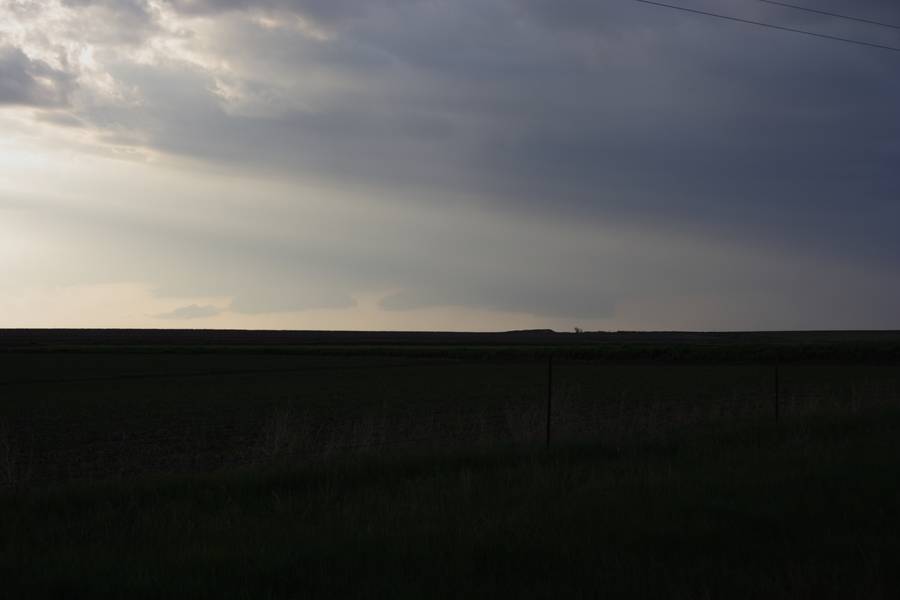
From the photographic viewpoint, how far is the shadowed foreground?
21.0 ft

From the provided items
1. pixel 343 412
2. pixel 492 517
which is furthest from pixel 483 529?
pixel 343 412

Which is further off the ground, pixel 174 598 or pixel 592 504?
pixel 592 504

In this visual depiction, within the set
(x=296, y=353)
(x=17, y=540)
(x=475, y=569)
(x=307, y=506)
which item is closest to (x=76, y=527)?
(x=17, y=540)

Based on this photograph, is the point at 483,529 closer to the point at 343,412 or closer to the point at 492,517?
the point at 492,517

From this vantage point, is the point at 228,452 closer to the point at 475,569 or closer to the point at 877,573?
the point at 475,569

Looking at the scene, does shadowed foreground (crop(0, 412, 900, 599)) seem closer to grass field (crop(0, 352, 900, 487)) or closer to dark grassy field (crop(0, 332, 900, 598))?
dark grassy field (crop(0, 332, 900, 598))

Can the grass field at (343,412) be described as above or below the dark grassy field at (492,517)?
above

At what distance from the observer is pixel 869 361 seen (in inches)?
2662

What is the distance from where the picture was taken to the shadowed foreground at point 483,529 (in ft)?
21.0

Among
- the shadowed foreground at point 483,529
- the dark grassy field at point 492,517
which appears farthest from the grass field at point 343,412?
the shadowed foreground at point 483,529

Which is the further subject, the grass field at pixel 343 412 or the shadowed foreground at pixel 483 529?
the grass field at pixel 343 412

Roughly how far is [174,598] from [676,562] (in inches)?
162

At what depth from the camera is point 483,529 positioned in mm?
7926

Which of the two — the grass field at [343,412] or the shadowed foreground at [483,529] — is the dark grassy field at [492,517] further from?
the grass field at [343,412]
